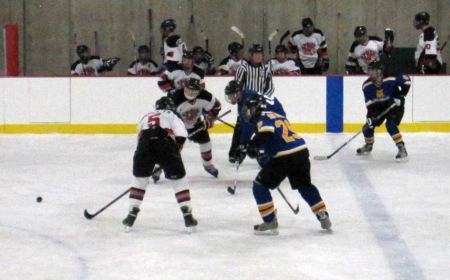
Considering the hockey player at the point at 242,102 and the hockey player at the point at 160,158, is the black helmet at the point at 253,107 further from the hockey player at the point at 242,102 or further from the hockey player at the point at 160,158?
the hockey player at the point at 160,158

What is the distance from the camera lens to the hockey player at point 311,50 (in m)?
12.9

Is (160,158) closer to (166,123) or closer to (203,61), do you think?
(166,123)

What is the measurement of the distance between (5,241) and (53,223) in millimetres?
611

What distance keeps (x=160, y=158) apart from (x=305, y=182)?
958 millimetres

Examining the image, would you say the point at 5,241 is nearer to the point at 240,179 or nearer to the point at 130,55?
the point at 240,179

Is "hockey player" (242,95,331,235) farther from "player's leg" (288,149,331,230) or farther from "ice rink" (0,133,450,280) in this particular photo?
"ice rink" (0,133,450,280)

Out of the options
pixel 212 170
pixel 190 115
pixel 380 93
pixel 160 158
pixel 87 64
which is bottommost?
pixel 212 170

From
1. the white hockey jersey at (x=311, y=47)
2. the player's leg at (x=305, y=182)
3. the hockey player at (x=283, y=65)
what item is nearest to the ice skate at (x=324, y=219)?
the player's leg at (x=305, y=182)

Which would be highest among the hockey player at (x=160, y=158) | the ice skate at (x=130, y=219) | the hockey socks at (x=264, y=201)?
the hockey player at (x=160, y=158)

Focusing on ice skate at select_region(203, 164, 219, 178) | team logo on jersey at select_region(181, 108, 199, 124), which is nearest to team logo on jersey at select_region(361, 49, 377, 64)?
ice skate at select_region(203, 164, 219, 178)

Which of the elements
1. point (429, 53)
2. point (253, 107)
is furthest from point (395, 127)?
point (253, 107)

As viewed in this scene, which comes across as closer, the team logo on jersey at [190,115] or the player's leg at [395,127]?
the team logo on jersey at [190,115]

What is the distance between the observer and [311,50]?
13008mm

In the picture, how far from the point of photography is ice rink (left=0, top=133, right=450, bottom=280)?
5672 mm
